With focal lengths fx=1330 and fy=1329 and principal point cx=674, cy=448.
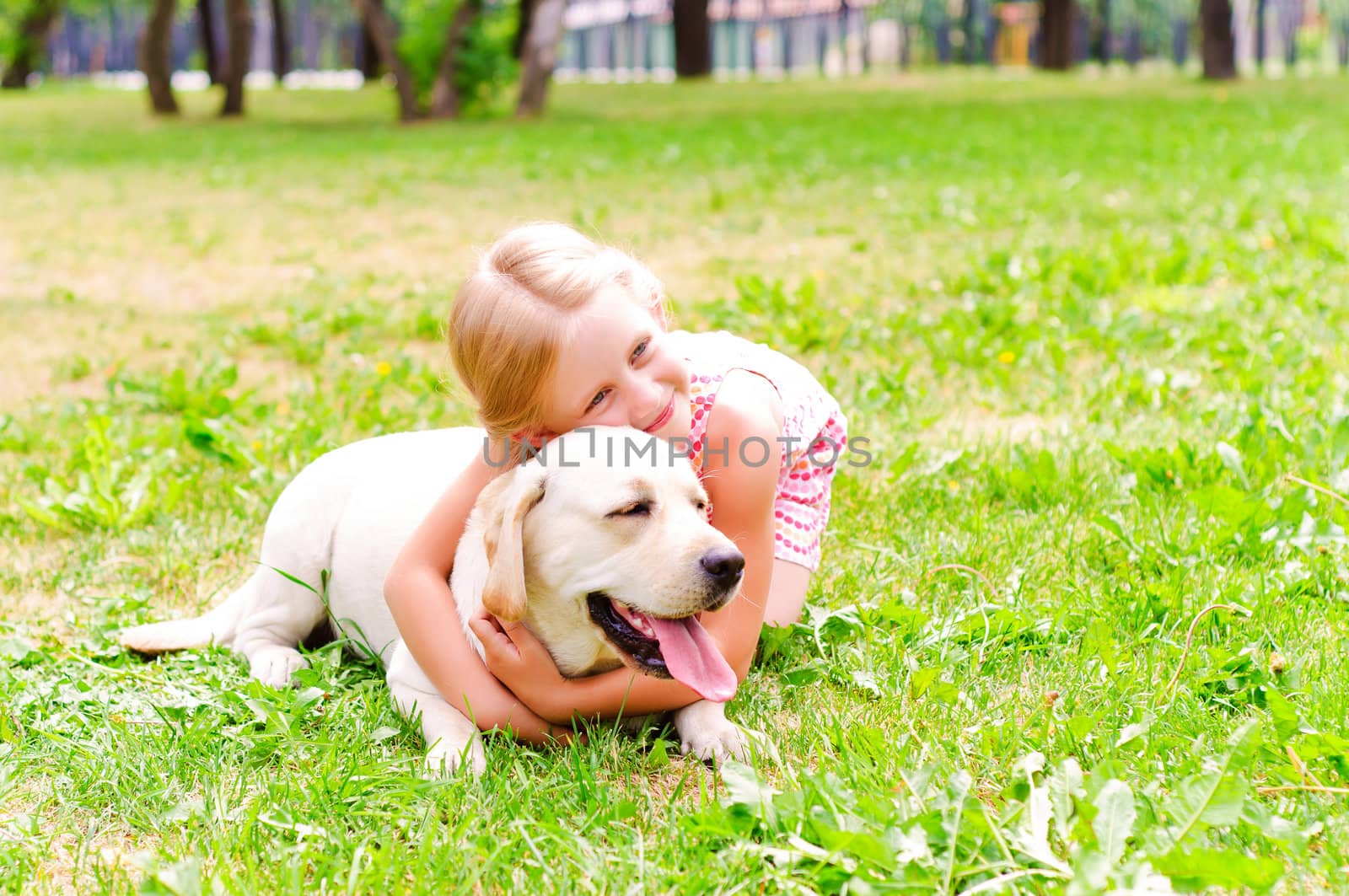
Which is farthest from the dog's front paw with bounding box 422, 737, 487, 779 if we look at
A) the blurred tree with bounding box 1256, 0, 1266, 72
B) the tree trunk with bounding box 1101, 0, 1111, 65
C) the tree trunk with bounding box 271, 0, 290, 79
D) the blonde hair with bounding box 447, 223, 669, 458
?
the tree trunk with bounding box 1101, 0, 1111, 65

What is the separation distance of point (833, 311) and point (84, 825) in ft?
16.5

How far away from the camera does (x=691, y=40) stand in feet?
113

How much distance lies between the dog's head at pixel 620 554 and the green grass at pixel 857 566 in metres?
0.23

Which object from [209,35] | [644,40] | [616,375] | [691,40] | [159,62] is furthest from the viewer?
[644,40]

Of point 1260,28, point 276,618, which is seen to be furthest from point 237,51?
point 1260,28

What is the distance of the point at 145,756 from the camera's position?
2.84m

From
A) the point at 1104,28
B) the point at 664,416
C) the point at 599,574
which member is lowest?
the point at 599,574

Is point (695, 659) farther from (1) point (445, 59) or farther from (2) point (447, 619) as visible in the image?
(1) point (445, 59)

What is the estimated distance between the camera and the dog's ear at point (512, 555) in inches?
108

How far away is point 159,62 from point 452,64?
284 inches

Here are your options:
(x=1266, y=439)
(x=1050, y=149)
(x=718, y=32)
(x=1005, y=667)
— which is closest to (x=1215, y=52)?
(x=1050, y=149)

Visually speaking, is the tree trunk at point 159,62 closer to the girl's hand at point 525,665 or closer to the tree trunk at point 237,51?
the tree trunk at point 237,51

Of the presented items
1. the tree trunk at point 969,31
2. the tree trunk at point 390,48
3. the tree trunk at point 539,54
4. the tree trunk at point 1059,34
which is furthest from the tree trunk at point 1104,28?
the tree trunk at point 390,48

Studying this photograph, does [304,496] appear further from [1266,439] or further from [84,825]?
[1266,439]
